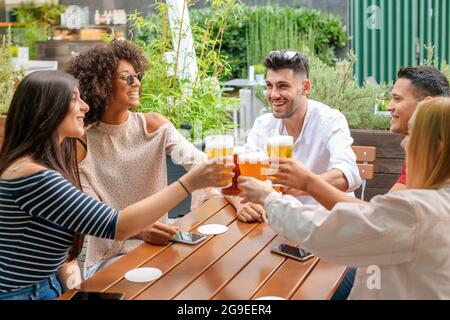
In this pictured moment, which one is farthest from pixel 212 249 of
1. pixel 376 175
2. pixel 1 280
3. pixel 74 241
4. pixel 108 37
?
pixel 108 37

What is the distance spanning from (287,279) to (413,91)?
125cm

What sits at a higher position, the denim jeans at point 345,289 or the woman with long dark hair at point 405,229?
the woman with long dark hair at point 405,229

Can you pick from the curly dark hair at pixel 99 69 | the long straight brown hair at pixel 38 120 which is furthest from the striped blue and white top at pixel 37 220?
the curly dark hair at pixel 99 69

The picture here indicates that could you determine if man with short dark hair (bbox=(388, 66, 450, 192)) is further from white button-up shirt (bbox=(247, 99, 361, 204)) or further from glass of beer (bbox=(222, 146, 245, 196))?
glass of beer (bbox=(222, 146, 245, 196))

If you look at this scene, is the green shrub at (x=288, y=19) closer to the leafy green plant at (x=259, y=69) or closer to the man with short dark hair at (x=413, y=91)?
the leafy green plant at (x=259, y=69)

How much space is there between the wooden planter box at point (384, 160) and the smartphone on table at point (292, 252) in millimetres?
2400

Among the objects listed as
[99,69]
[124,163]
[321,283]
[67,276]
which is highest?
[99,69]

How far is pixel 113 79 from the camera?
2.50 m

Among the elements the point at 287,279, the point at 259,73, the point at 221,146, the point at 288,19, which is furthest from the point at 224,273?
the point at 288,19

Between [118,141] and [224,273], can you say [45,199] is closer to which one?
[224,273]

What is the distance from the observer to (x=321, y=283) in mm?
1651

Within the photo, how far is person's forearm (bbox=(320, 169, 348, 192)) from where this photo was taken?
242 centimetres

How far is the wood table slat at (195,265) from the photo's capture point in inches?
63.2

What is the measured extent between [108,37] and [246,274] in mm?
3113
